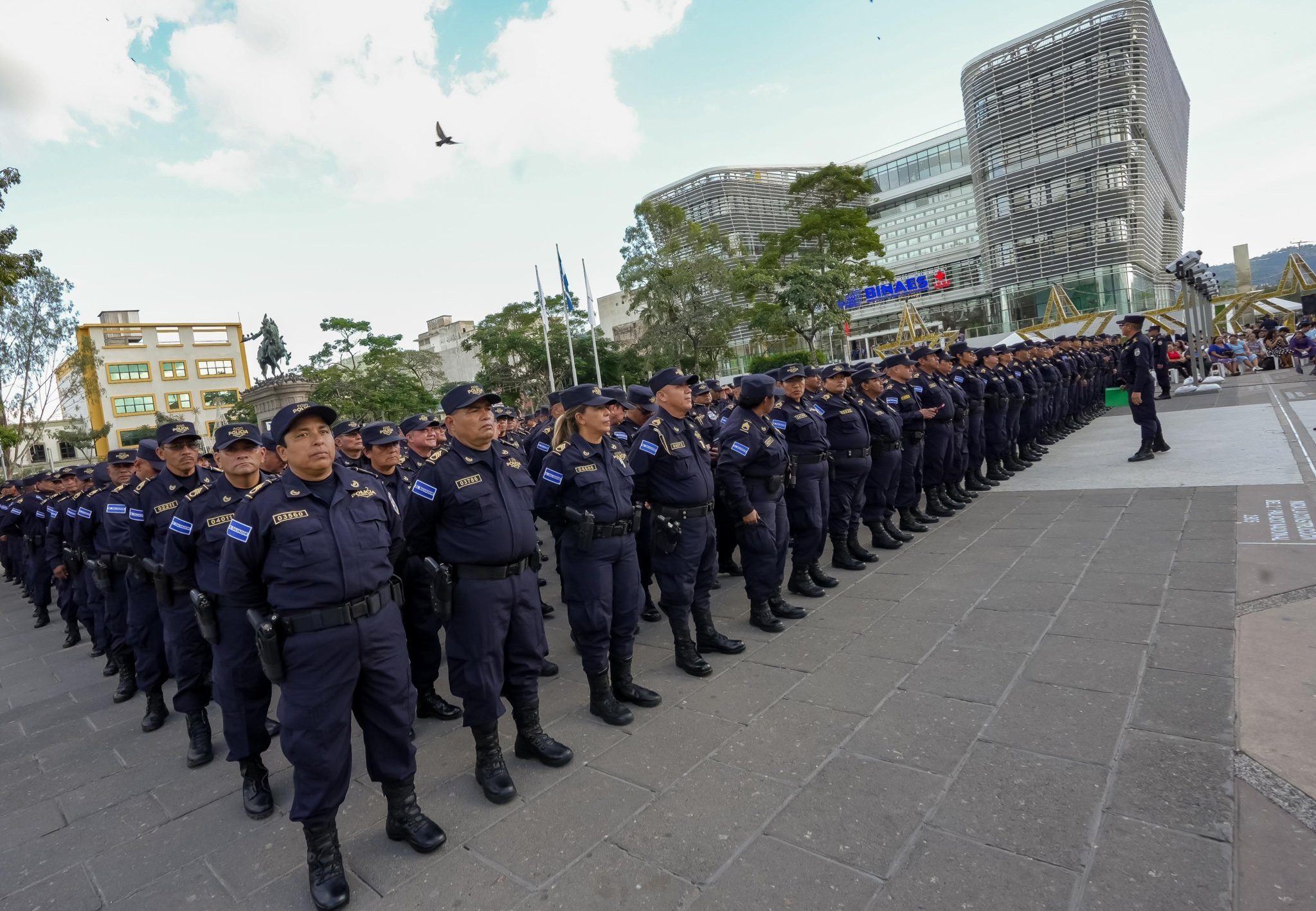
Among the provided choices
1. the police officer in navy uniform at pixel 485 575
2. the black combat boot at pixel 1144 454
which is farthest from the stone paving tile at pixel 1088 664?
the black combat boot at pixel 1144 454

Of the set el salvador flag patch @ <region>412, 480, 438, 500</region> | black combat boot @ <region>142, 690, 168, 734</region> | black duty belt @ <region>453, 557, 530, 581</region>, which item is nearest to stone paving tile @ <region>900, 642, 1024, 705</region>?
black duty belt @ <region>453, 557, 530, 581</region>

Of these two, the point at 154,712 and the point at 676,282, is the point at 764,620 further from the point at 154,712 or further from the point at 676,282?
the point at 676,282

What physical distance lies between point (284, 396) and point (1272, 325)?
33.5m

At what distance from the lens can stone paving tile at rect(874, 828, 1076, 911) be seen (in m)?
2.18

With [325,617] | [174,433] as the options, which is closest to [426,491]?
[325,617]

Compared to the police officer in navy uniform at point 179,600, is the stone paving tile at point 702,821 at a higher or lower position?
lower

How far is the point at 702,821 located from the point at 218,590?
2354 mm

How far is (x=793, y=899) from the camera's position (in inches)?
90.0

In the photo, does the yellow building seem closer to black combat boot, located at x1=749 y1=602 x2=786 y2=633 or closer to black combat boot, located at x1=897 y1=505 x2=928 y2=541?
black combat boot, located at x1=897 y1=505 x2=928 y2=541

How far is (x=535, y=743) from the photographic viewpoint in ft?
11.1

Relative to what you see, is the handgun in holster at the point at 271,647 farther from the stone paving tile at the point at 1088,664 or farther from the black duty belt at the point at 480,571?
the stone paving tile at the point at 1088,664

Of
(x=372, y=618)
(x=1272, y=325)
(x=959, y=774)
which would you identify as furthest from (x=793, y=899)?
(x=1272, y=325)

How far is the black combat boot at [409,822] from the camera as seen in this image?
2779mm

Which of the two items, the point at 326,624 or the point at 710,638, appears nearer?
the point at 326,624
